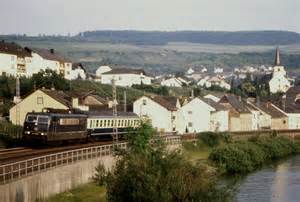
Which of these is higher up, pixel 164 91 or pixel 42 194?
pixel 164 91

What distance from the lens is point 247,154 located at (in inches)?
3088

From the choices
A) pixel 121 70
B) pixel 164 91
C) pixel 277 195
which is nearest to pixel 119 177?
pixel 277 195

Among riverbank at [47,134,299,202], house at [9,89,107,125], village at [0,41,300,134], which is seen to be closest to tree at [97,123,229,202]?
riverbank at [47,134,299,202]

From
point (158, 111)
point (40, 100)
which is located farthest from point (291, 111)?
point (40, 100)

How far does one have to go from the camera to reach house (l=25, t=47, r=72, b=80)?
134 m

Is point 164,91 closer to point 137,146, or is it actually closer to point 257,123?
point 257,123

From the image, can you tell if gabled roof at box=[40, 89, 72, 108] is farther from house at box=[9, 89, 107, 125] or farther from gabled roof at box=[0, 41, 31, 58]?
gabled roof at box=[0, 41, 31, 58]

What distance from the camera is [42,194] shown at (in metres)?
37.8

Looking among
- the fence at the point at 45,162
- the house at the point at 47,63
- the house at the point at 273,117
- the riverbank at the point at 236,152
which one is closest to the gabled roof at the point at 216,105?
the riverbank at the point at 236,152

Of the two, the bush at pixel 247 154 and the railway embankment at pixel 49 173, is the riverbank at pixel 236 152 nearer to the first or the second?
the bush at pixel 247 154

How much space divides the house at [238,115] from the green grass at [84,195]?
6818cm

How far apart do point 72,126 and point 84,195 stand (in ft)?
38.0

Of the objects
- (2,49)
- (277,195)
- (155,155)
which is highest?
(2,49)

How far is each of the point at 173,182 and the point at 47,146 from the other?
1833 cm
